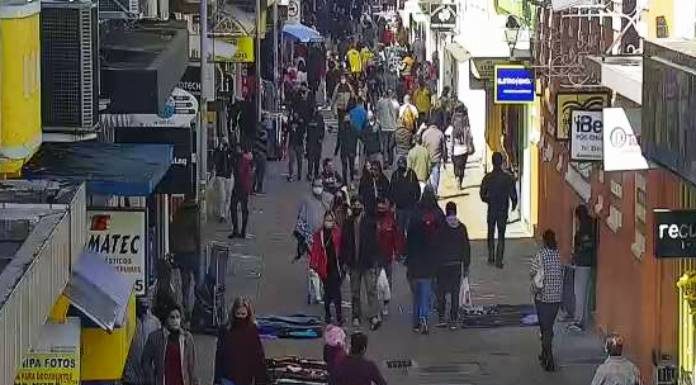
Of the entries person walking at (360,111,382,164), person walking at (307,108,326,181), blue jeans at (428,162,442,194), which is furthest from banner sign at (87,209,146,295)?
person walking at (307,108,326,181)

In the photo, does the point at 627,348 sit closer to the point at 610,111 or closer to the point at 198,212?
the point at 610,111

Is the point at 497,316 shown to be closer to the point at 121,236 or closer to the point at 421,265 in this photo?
the point at 421,265

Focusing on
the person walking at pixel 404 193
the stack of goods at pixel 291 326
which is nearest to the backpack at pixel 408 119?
the person walking at pixel 404 193

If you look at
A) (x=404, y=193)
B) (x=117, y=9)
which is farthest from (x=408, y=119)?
(x=117, y=9)

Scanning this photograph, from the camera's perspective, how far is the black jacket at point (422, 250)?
20094mm

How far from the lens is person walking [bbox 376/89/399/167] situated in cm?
3353

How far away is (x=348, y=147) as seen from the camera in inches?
1247


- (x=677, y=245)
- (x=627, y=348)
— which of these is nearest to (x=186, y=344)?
(x=677, y=245)

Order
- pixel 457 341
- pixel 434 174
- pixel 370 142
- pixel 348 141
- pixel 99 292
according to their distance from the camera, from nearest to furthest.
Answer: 1. pixel 99 292
2. pixel 457 341
3. pixel 434 174
4. pixel 348 141
5. pixel 370 142

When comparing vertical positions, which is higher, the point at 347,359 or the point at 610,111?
the point at 610,111

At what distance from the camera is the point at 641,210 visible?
701 inches

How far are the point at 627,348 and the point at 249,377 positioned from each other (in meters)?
4.55

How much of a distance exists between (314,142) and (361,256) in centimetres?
1208

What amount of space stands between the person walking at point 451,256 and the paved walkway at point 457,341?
17.4 inches
